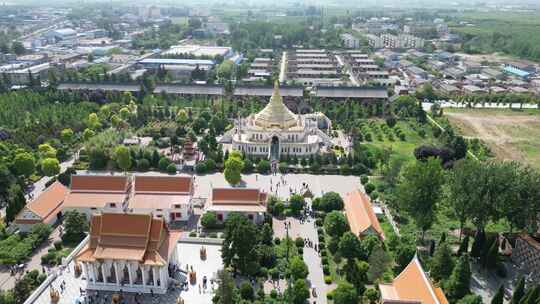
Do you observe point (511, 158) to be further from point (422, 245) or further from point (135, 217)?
point (135, 217)

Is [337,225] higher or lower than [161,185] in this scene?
lower

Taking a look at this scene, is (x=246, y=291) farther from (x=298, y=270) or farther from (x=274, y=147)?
(x=274, y=147)

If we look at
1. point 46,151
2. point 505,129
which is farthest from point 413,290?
point 505,129

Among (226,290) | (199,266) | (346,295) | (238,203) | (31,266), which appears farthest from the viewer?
(238,203)

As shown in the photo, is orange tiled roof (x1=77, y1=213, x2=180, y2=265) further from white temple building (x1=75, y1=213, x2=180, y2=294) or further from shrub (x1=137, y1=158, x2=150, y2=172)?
shrub (x1=137, y1=158, x2=150, y2=172)

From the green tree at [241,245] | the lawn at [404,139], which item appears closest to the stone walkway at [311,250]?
the green tree at [241,245]

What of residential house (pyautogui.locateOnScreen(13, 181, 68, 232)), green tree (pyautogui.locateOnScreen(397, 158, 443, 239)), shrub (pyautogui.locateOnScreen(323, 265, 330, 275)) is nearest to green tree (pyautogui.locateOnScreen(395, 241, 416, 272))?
green tree (pyautogui.locateOnScreen(397, 158, 443, 239))
